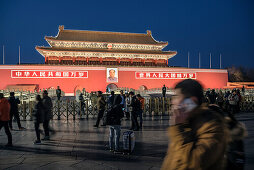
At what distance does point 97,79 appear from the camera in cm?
2758

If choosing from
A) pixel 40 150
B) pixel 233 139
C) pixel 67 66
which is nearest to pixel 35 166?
pixel 40 150

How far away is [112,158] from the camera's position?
4.68 meters

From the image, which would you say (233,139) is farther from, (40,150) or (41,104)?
(41,104)

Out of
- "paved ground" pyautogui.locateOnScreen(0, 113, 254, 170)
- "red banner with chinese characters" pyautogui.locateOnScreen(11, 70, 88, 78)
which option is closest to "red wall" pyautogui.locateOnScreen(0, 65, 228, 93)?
"red banner with chinese characters" pyautogui.locateOnScreen(11, 70, 88, 78)

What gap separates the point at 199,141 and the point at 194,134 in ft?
0.18

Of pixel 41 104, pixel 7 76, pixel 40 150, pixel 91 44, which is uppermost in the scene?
pixel 91 44

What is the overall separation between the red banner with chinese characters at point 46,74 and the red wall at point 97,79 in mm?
362

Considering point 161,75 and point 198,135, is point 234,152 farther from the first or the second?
point 161,75

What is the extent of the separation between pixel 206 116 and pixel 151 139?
5227 mm

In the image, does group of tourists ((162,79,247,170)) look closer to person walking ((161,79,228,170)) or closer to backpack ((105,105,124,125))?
person walking ((161,79,228,170))

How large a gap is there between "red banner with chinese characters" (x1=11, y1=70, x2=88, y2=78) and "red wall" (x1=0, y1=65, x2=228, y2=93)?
1.19 ft

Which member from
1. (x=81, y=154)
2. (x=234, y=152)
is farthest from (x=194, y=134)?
(x=81, y=154)

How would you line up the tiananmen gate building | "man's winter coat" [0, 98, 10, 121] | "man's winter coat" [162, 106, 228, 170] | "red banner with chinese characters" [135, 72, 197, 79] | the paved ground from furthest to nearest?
"red banner with chinese characters" [135, 72, 197, 79] → the tiananmen gate building → "man's winter coat" [0, 98, 10, 121] → the paved ground → "man's winter coat" [162, 106, 228, 170]

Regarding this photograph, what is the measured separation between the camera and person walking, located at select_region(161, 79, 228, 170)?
4.34ft
